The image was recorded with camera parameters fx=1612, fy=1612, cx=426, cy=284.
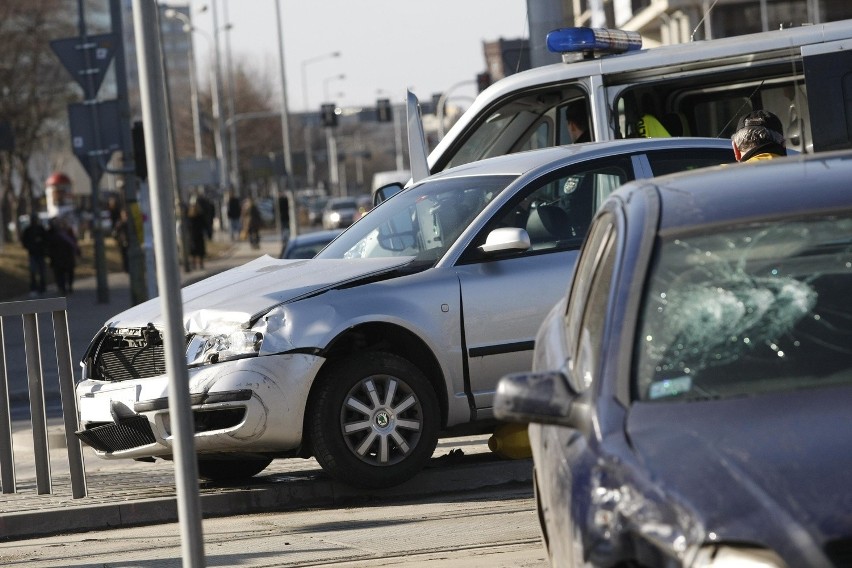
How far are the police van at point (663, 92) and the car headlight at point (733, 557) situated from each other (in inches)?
324

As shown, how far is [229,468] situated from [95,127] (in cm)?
1264

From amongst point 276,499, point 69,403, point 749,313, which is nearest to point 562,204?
point 276,499

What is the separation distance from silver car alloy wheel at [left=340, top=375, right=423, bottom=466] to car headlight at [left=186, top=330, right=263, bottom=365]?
1.76ft

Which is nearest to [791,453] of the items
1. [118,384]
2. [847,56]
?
[118,384]

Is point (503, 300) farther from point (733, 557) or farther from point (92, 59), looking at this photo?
point (92, 59)

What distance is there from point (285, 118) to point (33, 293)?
2779 centimetres

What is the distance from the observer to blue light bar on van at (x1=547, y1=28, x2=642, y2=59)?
11.9m

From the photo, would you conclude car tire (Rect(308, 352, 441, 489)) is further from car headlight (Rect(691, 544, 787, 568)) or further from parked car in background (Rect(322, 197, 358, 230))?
parked car in background (Rect(322, 197, 358, 230))

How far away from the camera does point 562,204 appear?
868cm

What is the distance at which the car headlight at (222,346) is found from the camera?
7.88m

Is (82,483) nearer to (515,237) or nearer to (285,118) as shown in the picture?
(515,237)

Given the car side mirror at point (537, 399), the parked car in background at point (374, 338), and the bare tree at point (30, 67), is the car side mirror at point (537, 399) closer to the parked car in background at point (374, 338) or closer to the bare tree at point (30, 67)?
the parked car in background at point (374, 338)

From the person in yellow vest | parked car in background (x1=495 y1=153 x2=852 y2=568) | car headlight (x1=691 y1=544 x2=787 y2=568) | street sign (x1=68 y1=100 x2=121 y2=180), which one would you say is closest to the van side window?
the person in yellow vest

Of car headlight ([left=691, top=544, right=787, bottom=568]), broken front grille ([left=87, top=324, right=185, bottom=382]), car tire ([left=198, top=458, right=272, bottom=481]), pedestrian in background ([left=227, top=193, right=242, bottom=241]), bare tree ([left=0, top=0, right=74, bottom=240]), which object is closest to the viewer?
car headlight ([left=691, top=544, right=787, bottom=568])
